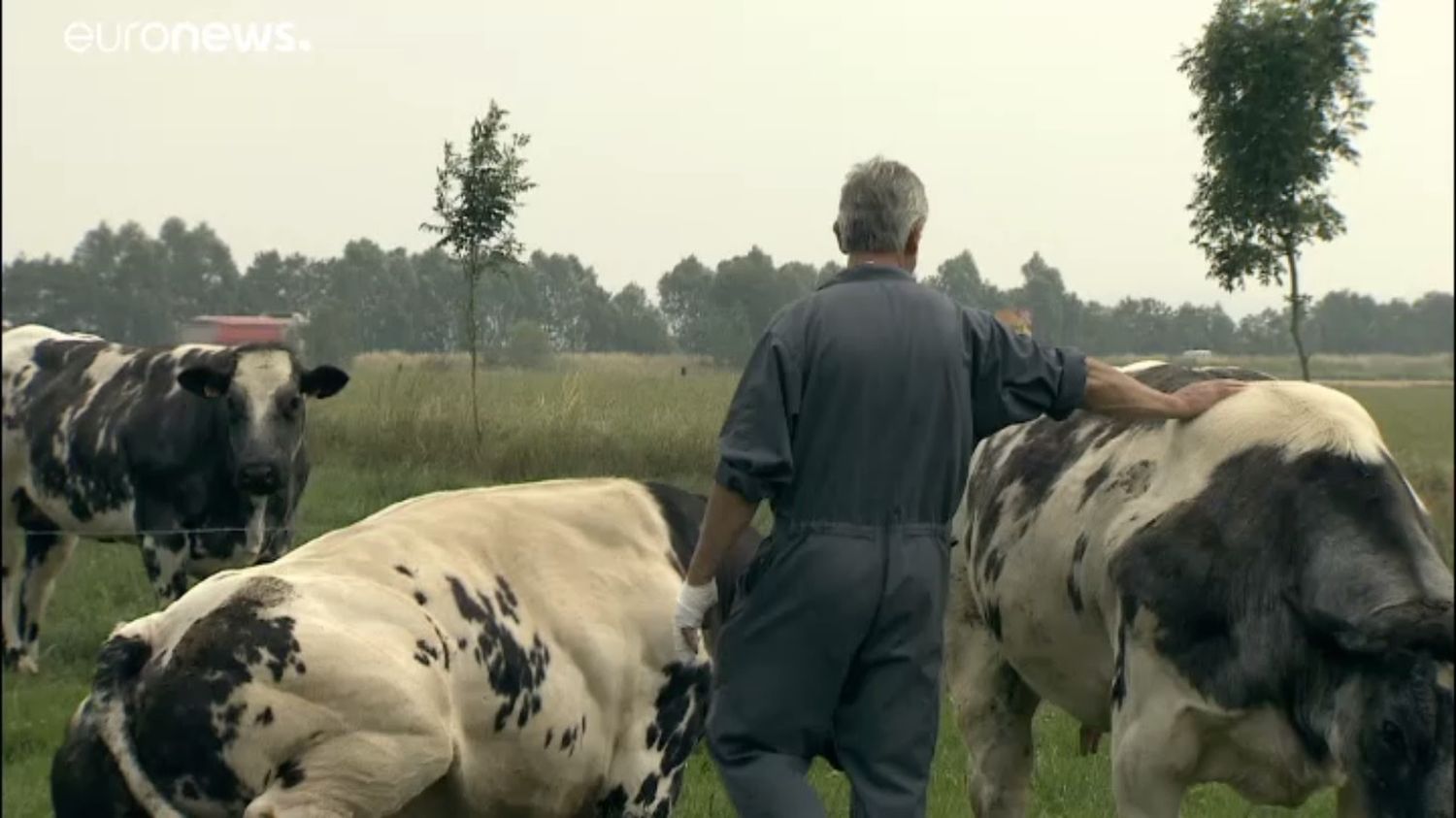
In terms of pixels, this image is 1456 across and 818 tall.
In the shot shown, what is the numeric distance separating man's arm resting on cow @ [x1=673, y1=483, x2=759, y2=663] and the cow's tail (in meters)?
1.61

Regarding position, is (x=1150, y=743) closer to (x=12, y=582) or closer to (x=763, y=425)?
(x=763, y=425)

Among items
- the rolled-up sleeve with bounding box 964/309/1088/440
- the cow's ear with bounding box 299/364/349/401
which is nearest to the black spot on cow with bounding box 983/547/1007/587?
the rolled-up sleeve with bounding box 964/309/1088/440

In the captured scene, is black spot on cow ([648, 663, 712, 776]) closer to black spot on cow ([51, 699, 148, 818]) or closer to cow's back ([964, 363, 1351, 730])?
cow's back ([964, 363, 1351, 730])

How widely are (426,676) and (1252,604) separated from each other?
261cm

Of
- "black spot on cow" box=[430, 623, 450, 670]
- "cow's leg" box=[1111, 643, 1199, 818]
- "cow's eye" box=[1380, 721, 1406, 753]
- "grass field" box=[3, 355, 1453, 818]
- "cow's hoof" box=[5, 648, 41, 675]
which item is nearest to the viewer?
"cow's eye" box=[1380, 721, 1406, 753]

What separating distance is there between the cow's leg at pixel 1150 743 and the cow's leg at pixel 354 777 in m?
2.28

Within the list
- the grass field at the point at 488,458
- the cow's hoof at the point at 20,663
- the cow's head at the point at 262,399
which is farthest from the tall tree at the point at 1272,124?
the cow's hoof at the point at 20,663

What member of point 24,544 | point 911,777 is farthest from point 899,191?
point 24,544

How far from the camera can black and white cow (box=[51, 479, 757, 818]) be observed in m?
5.19

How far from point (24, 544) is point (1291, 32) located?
10.7 meters

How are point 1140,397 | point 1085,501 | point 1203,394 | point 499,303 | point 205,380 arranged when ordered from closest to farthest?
point 1140,397, point 1203,394, point 1085,501, point 205,380, point 499,303

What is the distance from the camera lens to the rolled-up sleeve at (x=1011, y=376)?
5453 mm

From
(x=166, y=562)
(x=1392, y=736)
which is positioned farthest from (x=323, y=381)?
(x=1392, y=736)

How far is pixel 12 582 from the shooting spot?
486 inches
